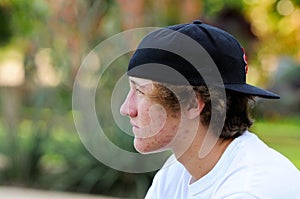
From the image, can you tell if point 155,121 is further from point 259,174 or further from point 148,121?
point 259,174

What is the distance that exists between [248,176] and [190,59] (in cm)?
35

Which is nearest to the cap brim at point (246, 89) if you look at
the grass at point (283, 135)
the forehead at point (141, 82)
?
the forehead at point (141, 82)

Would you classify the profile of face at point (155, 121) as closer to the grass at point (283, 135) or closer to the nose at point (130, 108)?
the nose at point (130, 108)

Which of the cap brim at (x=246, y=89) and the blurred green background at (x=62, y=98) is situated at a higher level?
the cap brim at (x=246, y=89)

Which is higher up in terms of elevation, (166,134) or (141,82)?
(141,82)

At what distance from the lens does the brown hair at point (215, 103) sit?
7.11 ft

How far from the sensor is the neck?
2.24 metres

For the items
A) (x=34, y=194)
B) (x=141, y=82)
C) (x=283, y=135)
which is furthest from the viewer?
(x=283, y=135)

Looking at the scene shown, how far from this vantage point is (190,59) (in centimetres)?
214

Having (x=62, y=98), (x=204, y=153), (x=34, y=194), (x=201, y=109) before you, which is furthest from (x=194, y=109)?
(x=62, y=98)

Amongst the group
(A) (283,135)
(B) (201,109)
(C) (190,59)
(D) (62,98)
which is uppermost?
(C) (190,59)

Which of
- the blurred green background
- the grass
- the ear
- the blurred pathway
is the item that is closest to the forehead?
the ear

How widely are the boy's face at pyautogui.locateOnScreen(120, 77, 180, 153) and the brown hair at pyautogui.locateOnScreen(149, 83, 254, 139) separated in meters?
0.02

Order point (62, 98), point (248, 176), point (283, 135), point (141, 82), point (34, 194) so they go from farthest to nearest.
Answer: point (283, 135)
point (62, 98)
point (34, 194)
point (141, 82)
point (248, 176)
